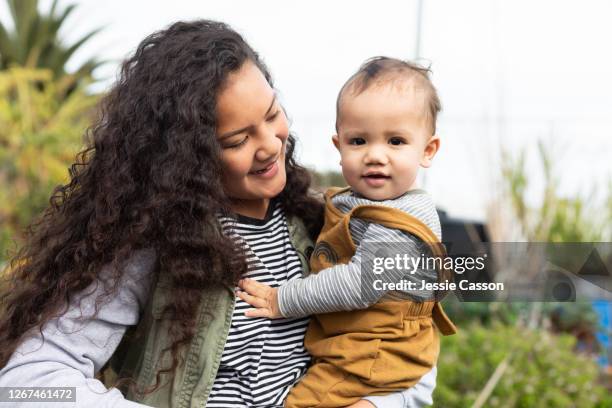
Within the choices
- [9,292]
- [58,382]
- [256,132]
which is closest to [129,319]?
[58,382]

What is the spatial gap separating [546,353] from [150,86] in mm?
3257

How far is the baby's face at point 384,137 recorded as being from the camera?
188 centimetres

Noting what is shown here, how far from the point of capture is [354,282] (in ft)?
5.74

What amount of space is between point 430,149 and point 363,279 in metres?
0.46

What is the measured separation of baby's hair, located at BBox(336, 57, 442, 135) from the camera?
1.91 m

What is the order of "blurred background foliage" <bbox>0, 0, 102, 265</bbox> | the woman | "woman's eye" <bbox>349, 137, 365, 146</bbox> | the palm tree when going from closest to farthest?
the woman, "woman's eye" <bbox>349, 137, 365, 146</bbox>, "blurred background foliage" <bbox>0, 0, 102, 265</bbox>, the palm tree

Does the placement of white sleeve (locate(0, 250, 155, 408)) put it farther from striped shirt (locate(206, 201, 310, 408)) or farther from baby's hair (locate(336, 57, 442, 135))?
baby's hair (locate(336, 57, 442, 135))

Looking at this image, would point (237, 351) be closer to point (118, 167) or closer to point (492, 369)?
point (118, 167)

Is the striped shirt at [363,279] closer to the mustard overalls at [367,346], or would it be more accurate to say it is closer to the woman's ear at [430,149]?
the mustard overalls at [367,346]

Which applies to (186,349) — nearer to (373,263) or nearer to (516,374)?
(373,263)

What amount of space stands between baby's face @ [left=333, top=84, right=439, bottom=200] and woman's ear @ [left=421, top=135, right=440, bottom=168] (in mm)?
48

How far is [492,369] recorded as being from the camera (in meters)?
4.05

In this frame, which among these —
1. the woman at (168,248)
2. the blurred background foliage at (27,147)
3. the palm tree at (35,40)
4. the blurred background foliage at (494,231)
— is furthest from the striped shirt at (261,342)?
the palm tree at (35,40)

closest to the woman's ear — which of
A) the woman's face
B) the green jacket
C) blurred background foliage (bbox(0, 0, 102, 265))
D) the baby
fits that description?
the baby
